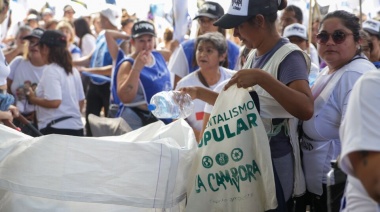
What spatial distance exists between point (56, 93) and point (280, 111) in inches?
132

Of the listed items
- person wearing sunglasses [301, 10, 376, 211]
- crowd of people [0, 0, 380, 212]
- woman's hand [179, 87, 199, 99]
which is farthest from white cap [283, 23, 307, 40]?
woman's hand [179, 87, 199, 99]

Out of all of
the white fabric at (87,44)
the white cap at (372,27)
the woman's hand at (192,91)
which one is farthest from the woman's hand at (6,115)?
the white fabric at (87,44)

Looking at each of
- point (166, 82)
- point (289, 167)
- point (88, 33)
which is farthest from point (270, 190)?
point (88, 33)

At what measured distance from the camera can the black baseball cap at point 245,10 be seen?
3.47 m

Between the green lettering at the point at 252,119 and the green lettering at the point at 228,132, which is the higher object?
the green lettering at the point at 252,119

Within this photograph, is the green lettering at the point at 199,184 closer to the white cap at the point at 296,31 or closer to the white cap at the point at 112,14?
the white cap at the point at 296,31

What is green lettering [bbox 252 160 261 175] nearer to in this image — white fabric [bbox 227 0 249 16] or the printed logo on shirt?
white fabric [bbox 227 0 249 16]

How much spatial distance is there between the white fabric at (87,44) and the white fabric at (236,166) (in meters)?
6.92

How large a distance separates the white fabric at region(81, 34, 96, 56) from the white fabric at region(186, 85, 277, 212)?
→ 692 centimetres

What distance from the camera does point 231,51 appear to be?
667 cm

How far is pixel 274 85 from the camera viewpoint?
3.18 meters

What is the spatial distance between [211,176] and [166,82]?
10.1ft

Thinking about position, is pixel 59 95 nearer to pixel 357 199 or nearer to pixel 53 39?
pixel 53 39

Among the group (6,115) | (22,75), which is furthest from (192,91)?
(22,75)
